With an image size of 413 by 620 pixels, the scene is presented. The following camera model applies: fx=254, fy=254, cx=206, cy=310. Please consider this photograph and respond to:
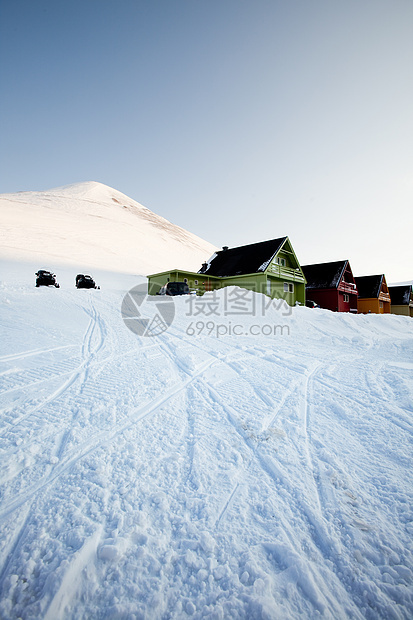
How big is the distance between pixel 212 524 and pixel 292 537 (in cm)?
60

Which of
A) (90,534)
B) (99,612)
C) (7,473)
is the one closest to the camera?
(99,612)

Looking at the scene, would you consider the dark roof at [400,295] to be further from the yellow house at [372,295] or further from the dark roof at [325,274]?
the dark roof at [325,274]

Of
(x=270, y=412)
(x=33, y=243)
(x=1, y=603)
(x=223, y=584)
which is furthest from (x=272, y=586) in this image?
(x=33, y=243)

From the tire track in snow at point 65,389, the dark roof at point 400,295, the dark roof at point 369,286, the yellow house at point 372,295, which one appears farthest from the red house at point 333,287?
the tire track in snow at point 65,389

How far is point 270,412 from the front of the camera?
3754 millimetres

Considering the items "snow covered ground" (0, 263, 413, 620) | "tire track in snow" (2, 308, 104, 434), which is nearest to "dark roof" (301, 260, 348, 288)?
"snow covered ground" (0, 263, 413, 620)

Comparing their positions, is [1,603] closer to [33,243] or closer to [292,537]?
[292,537]

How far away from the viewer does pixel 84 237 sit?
5450 cm

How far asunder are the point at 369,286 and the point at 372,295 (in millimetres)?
1907

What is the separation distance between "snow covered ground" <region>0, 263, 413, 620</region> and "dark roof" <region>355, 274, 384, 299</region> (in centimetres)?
3188

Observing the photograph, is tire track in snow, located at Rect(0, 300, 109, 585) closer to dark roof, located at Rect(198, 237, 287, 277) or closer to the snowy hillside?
dark roof, located at Rect(198, 237, 287, 277)

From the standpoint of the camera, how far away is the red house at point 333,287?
27672 mm

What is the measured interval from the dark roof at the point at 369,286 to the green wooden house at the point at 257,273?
12.1 meters

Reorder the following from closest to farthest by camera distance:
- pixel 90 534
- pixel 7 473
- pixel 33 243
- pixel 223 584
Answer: pixel 223 584
pixel 90 534
pixel 7 473
pixel 33 243
